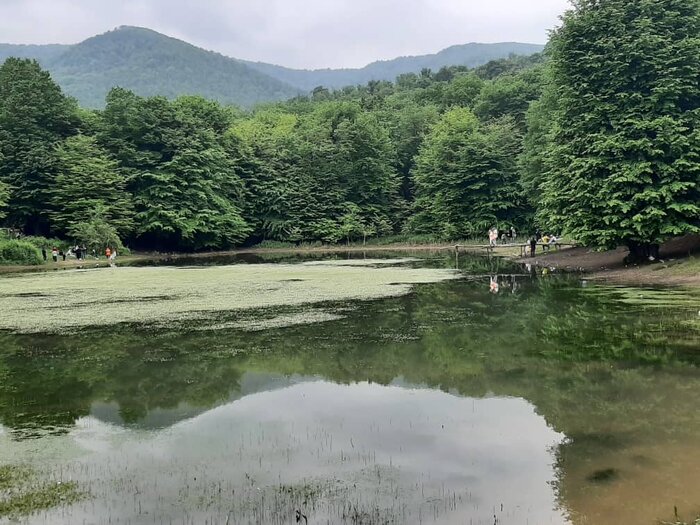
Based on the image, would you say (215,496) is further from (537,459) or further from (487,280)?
(487,280)

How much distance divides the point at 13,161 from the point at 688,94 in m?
50.4

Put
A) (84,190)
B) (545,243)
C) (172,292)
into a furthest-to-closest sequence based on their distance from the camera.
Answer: (84,190) < (545,243) < (172,292)

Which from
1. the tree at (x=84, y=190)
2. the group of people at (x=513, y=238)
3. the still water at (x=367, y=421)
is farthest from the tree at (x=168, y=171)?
the still water at (x=367, y=421)

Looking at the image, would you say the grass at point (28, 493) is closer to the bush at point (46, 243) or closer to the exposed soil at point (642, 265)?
the exposed soil at point (642, 265)

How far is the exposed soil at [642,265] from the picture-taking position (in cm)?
2295

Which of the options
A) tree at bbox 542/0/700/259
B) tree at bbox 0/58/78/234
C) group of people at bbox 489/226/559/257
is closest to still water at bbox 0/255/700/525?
tree at bbox 542/0/700/259

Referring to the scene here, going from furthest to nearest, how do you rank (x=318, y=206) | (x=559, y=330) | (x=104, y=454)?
(x=318, y=206)
(x=559, y=330)
(x=104, y=454)

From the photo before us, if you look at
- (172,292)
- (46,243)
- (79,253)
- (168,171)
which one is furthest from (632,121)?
(168,171)

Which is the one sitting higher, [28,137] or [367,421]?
[28,137]

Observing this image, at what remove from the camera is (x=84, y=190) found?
178 feet

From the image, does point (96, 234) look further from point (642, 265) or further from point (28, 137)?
point (642, 265)

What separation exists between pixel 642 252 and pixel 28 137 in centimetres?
4943

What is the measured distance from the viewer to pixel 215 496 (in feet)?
20.7

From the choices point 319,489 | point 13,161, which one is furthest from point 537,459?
point 13,161
